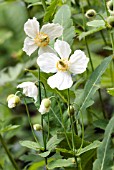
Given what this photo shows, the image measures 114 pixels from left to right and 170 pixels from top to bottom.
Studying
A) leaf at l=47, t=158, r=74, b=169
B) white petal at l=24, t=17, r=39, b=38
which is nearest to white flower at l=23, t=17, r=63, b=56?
white petal at l=24, t=17, r=39, b=38

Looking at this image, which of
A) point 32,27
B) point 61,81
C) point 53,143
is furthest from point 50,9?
point 53,143

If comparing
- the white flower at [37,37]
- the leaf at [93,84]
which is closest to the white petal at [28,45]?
the white flower at [37,37]

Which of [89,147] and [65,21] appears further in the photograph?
[65,21]

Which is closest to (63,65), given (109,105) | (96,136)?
(96,136)

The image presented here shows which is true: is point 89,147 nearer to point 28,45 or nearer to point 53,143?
point 53,143

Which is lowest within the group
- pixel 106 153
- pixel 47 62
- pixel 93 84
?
pixel 106 153

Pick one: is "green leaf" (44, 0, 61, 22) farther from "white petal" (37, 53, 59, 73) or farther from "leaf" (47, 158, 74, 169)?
"leaf" (47, 158, 74, 169)

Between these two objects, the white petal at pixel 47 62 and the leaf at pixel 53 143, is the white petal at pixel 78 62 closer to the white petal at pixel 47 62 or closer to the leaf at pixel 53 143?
the white petal at pixel 47 62
